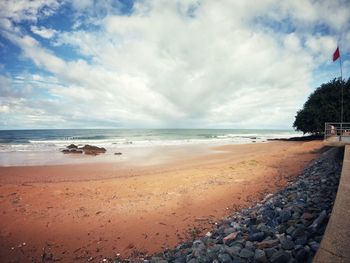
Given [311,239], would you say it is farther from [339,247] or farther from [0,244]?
[0,244]

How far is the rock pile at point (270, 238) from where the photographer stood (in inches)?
107

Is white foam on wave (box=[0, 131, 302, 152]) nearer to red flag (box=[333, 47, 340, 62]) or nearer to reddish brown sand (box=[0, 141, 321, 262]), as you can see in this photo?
reddish brown sand (box=[0, 141, 321, 262])

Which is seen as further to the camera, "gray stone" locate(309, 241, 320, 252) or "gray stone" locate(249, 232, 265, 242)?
"gray stone" locate(249, 232, 265, 242)

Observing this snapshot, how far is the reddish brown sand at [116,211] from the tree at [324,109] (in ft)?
91.3

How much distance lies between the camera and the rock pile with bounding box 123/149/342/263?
107 inches

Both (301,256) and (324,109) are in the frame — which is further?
(324,109)

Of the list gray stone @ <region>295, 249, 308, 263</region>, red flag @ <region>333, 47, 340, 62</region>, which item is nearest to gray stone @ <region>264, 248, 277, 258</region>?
gray stone @ <region>295, 249, 308, 263</region>

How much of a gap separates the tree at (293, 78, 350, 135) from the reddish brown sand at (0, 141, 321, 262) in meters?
27.8

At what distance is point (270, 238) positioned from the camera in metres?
3.25

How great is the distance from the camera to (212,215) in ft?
18.4

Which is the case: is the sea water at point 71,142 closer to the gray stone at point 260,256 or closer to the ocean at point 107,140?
the ocean at point 107,140

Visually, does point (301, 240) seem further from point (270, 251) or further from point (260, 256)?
point (260, 256)

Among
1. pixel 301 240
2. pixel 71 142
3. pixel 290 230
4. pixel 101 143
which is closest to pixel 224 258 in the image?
pixel 301 240

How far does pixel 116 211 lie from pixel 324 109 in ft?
121
